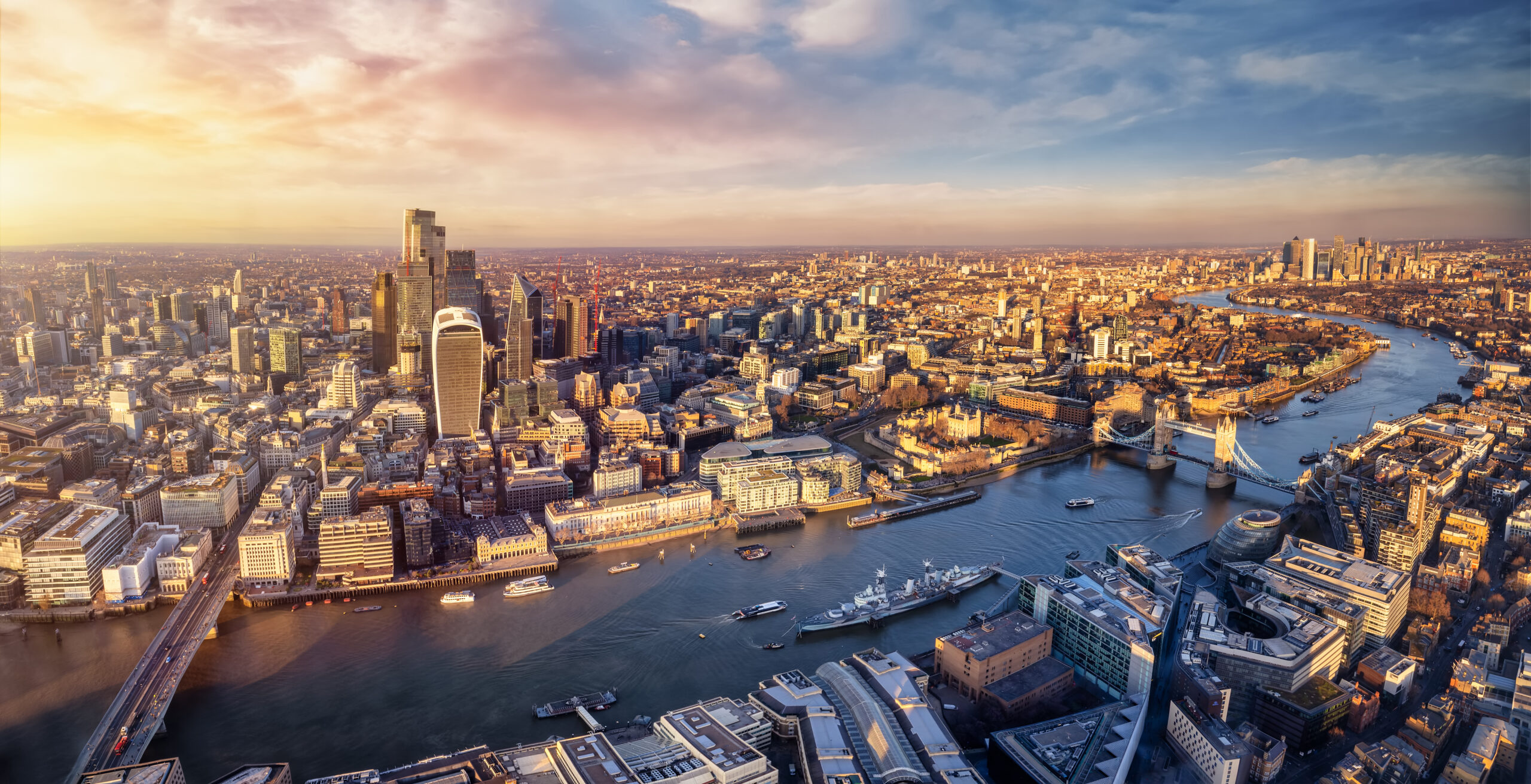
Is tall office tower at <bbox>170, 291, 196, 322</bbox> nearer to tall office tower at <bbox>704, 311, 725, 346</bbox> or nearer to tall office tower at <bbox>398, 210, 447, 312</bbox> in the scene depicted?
tall office tower at <bbox>398, 210, 447, 312</bbox>

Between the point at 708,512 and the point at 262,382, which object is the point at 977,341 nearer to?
the point at 708,512

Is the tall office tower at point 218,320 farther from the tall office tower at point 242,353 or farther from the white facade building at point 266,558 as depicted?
the white facade building at point 266,558

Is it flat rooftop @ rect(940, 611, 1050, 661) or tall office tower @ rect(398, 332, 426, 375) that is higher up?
tall office tower @ rect(398, 332, 426, 375)

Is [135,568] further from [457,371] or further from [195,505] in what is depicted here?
[457,371]

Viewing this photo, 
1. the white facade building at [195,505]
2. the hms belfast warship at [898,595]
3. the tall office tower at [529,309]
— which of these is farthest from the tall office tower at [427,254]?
the hms belfast warship at [898,595]

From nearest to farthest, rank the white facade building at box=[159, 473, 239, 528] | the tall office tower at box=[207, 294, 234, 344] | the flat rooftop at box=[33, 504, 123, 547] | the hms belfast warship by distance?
the hms belfast warship → the flat rooftop at box=[33, 504, 123, 547] → the white facade building at box=[159, 473, 239, 528] → the tall office tower at box=[207, 294, 234, 344]

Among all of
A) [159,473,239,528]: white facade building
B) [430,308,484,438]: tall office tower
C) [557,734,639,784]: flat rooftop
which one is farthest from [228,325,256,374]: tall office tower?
[557,734,639,784]: flat rooftop

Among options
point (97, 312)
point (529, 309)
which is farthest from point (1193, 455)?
point (97, 312)
